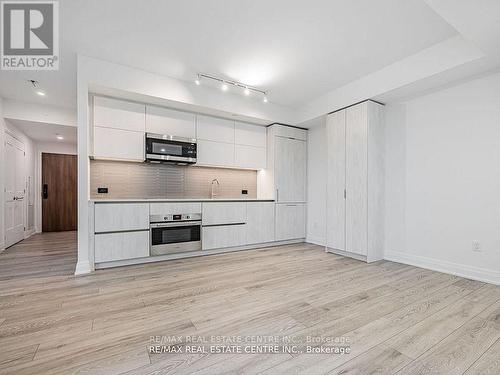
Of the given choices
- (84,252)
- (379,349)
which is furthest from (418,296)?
(84,252)

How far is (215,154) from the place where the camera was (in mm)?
→ 4473

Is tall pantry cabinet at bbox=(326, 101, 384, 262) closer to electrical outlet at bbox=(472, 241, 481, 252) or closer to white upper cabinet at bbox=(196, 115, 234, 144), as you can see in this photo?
electrical outlet at bbox=(472, 241, 481, 252)

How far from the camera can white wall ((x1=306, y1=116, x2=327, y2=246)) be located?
→ 4934mm

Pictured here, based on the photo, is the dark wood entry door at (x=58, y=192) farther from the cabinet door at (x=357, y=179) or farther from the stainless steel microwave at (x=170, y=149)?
the cabinet door at (x=357, y=179)

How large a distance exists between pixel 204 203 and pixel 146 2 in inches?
104

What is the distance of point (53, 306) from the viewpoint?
219cm

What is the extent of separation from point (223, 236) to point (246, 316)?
7.32 ft

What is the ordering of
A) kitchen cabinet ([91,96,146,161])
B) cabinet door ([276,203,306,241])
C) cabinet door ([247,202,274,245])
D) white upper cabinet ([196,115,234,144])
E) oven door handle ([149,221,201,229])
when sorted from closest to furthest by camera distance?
1. kitchen cabinet ([91,96,146,161])
2. oven door handle ([149,221,201,229])
3. white upper cabinet ([196,115,234,144])
4. cabinet door ([247,202,274,245])
5. cabinet door ([276,203,306,241])

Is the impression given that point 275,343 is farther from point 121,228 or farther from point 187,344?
point 121,228

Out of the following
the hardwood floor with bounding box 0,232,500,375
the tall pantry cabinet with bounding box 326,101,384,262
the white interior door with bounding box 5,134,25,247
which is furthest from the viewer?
the white interior door with bounding box 5,134,25,247

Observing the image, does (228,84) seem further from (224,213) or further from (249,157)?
(224,213)

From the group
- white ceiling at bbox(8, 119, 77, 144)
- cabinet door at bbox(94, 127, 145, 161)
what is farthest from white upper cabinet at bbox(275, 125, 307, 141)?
white ceiling at bbox(8, 119, 77, 144)

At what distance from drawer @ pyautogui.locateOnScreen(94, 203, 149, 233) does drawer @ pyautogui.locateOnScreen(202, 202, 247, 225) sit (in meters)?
0.93

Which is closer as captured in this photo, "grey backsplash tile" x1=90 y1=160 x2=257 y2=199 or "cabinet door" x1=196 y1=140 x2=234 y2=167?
"grey backsplash tile" x1=90 y1=160 x2=257 y2=199
